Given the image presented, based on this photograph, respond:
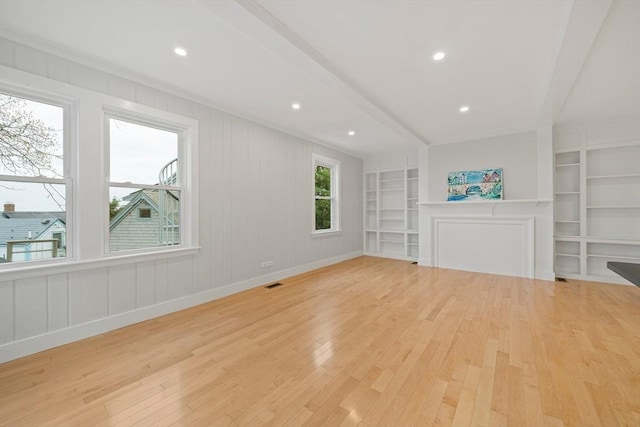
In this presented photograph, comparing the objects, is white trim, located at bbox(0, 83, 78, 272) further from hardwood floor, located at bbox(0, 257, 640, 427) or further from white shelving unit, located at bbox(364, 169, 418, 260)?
white shelving unit, located at bbox(364, 169, 418, 260)

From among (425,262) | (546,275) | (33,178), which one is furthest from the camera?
(425,262)

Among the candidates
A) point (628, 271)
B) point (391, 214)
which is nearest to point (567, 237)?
point (391, 214)

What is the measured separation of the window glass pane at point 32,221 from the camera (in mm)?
2143

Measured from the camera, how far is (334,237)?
5812mm

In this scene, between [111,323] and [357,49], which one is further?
[111,323]

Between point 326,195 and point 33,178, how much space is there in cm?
449

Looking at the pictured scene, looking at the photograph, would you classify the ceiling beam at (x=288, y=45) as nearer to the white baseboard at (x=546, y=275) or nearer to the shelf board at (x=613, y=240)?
the white baseboard at (x=546, y=275)

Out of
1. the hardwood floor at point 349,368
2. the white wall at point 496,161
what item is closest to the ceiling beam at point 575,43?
the white wall at point 496,161

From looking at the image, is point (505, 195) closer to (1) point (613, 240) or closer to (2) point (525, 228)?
(2) point (525, 228)

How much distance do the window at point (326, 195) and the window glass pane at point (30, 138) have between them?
3771mm

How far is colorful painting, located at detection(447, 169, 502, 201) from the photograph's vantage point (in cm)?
478

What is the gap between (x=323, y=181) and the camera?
19.1 ft

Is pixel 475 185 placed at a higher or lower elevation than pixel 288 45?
lower

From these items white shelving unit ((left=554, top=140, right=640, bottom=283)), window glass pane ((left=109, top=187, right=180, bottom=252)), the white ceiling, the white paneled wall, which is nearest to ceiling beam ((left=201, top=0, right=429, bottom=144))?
the white ceiling
